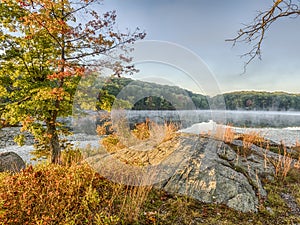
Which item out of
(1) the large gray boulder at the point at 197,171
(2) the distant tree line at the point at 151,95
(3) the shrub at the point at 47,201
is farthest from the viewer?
(2) the distant tree line at the point at 151,95

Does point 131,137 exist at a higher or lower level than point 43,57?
lower

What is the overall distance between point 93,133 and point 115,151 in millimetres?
1628

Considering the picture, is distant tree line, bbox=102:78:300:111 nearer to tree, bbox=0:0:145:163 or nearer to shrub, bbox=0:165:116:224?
tree, bbox=0:0:145:163

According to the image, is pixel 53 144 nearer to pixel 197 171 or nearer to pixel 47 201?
pixel 47 201

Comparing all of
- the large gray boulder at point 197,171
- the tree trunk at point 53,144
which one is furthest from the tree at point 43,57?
the large gray boulder at point 197,171

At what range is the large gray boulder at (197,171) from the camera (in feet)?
13.4

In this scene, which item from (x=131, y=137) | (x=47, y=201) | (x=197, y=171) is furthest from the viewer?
(x=131, y=137)

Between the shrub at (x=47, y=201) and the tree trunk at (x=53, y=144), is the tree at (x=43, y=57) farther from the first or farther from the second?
the shrub at (x=47, y=201)

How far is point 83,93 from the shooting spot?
247 inches

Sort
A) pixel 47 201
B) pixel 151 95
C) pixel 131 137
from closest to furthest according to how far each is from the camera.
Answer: pixel 47 201, pixel 151 95, pixel 131 137

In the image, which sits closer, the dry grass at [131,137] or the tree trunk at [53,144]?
the dry grass at [131,137]

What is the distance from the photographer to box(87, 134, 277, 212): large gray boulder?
4094mm

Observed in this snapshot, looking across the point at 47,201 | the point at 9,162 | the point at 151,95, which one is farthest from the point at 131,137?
the point at 47,201

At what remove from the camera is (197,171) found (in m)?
4.53
